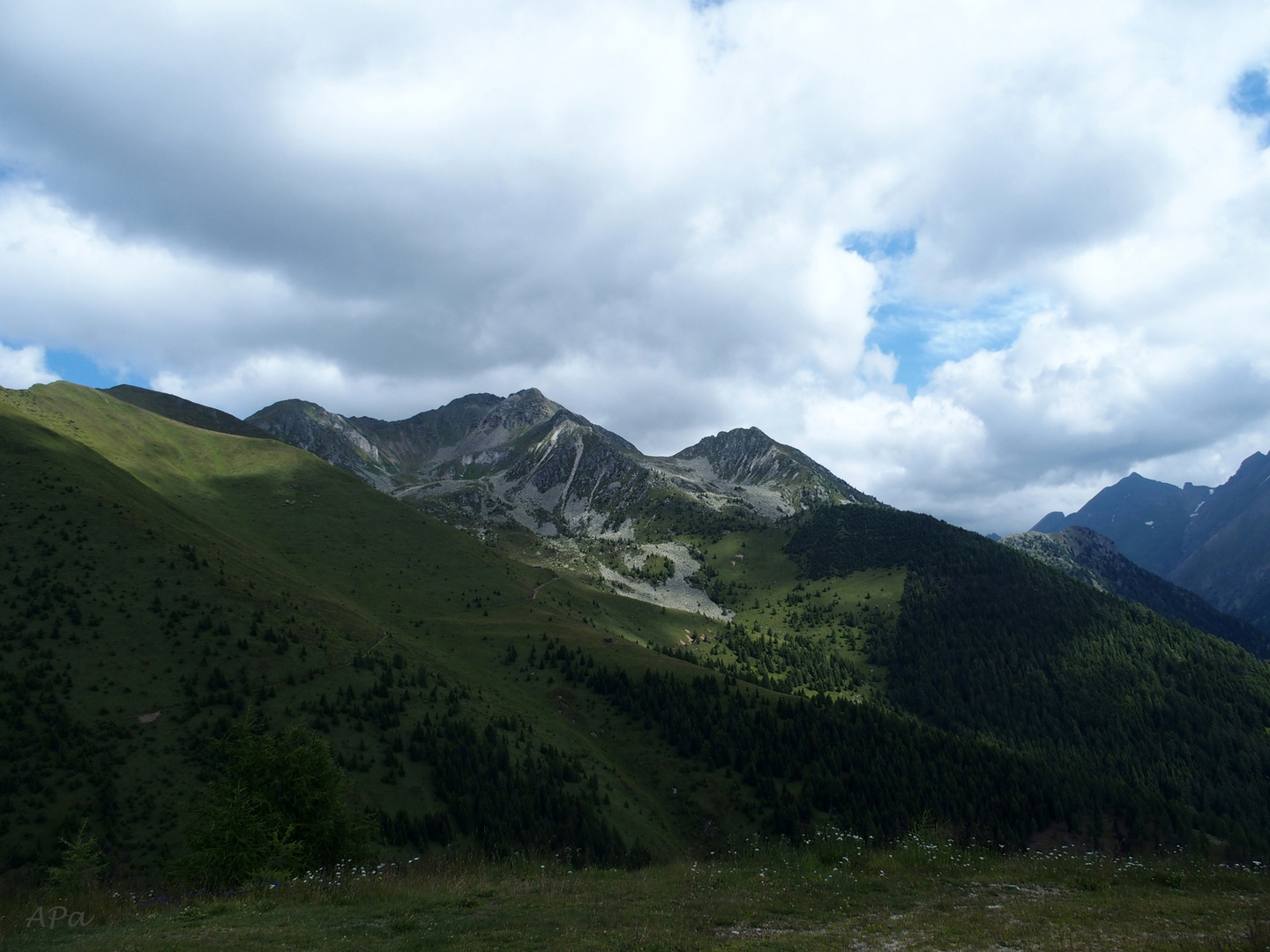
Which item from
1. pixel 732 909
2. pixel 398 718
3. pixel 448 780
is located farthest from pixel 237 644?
pixel 732 909

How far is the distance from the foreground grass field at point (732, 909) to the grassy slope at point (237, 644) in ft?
129

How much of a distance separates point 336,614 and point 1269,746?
927ft

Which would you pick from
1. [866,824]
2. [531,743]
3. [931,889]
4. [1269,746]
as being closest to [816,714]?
[866,824]

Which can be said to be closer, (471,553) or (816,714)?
(816,714)

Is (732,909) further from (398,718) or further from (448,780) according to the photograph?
(398,718)

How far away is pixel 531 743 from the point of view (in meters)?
77.8

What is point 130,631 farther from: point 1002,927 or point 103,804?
point 1002,927

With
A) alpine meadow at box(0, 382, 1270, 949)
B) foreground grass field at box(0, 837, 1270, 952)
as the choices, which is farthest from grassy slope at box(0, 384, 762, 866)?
foreground grass field at box(0, 837, 1270, 952)

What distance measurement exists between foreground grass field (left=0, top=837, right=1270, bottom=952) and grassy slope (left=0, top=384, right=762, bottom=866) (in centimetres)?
3922

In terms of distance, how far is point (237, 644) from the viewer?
73500 mm

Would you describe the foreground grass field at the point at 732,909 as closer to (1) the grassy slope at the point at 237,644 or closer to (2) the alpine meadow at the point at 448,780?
(2) the alpine meadow at the point at 448,780

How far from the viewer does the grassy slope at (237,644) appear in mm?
54719

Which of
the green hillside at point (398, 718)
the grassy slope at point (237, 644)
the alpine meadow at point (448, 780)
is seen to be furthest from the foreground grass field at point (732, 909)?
the grassy slope at point (237, 644)

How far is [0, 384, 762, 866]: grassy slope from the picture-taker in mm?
54719
